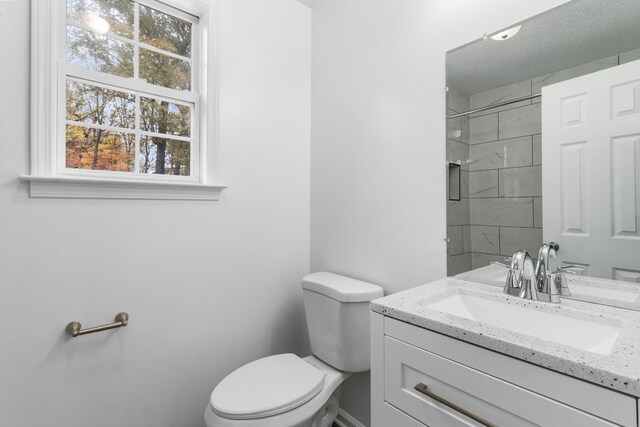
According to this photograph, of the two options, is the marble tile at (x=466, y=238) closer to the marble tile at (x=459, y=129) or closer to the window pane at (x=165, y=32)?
the marble tile at (x=459, y=129)

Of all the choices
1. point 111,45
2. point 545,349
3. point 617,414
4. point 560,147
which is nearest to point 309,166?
point 111,45

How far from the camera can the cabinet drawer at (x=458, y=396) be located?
0.64m

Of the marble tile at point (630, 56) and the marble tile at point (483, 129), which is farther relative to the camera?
the marble tile at point (483, 129)

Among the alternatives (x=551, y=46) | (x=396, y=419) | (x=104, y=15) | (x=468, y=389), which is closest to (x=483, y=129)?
(x=551, y=46)

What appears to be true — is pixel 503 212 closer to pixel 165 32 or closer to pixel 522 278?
pixel 522 278

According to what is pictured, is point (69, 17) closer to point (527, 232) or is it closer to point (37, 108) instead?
point (37, 108)

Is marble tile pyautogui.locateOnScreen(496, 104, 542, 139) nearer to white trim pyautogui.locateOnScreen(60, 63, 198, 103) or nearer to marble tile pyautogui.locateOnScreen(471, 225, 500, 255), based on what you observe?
marble tile pyautogui.locateOnScreen(471, 225, 500, 255)

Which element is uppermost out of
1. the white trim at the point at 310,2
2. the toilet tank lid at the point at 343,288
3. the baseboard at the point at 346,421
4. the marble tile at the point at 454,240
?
the white trim at the point at 310,2

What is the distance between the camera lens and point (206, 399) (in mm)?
1537

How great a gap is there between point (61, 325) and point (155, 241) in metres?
0.45

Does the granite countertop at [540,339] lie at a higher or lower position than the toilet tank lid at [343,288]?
higher

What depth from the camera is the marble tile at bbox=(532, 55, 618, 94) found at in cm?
95

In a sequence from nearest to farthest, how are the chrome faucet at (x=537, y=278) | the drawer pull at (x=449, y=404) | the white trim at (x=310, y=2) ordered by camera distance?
the drawer pull at (x=449, y=404)
the chrome faucet at (x=537, y=278)
the white trim at (x=310, y=2)

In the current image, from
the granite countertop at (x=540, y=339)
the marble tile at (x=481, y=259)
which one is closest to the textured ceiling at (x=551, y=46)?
the marble tile at (x=481, y=259)
